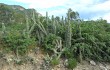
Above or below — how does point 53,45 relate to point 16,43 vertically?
below

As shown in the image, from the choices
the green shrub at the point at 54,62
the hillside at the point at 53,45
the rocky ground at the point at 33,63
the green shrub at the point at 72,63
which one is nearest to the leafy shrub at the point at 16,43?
the hillside at the point at 53,45

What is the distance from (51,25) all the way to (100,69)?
243 centimetres

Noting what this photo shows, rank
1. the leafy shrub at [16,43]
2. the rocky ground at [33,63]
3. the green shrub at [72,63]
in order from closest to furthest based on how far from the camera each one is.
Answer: the rocky ground at [33,63] < the leafy shrub at [16,43] < the green shrub at [72,63]

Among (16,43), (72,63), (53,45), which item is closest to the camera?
(16,43)

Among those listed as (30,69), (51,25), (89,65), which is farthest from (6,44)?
(89,65)

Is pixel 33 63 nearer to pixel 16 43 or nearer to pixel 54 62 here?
pixel 54 62

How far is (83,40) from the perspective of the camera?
1091cm

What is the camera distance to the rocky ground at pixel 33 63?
962 cm

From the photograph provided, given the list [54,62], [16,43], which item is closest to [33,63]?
[54,62]

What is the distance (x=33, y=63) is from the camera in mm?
9984

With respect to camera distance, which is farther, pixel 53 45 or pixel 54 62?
pixel 53 45

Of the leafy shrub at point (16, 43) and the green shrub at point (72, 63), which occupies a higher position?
the leafy shrub at point (16, 43)

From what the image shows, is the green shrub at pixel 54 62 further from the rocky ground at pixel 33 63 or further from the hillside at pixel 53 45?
the rocky ground at pixel 33 63

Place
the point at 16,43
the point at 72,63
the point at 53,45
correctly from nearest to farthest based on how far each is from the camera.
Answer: the point at 16,43 → the point at 72,63 → the point at 53,45
